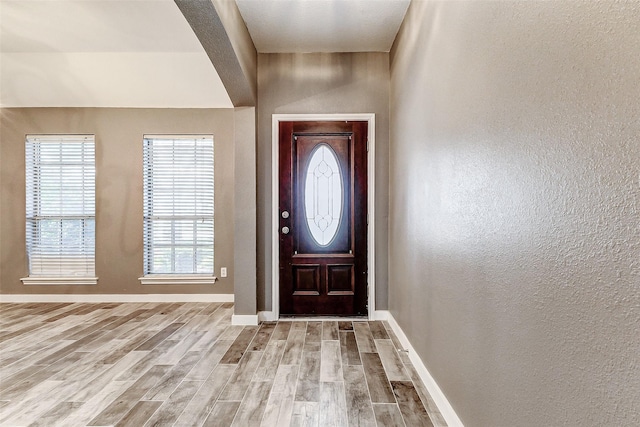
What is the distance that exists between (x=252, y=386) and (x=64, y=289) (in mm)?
4022

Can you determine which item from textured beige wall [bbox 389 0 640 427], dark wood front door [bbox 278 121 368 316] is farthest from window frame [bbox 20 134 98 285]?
textured beige wall [bbox 389 0 640 427]

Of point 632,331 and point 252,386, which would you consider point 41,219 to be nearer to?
point 252,386

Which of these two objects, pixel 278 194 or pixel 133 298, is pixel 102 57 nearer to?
pixel 278 194

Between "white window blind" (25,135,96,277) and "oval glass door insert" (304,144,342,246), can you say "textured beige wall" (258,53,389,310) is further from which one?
"white window blind" (25,135,96,277)

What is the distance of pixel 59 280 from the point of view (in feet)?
16.2

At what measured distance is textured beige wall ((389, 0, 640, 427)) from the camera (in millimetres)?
820

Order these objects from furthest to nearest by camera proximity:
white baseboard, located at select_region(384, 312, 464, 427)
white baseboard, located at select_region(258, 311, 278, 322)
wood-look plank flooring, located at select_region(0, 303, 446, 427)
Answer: white baseboard, located at select_region(258, 311, 278, 322) < wood-look plank flooring, located at select_region(0, 303, 446, 427) < white baseboard, located at select_region(384, 312, 464, 427)

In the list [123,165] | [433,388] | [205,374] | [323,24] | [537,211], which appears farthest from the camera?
[123,165]

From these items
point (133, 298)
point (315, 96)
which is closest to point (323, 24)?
point (315, 96)

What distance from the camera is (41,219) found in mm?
5000

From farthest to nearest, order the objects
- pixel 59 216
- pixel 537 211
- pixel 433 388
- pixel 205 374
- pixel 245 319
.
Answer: pixel 59 216
pixel 245 319
pixel 205 374
pixel 433 388
pixel 537 211

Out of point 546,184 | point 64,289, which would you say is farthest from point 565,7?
point 64,289

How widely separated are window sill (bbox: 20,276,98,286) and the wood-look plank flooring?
885 mm

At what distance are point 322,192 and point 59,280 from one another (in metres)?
3.97
